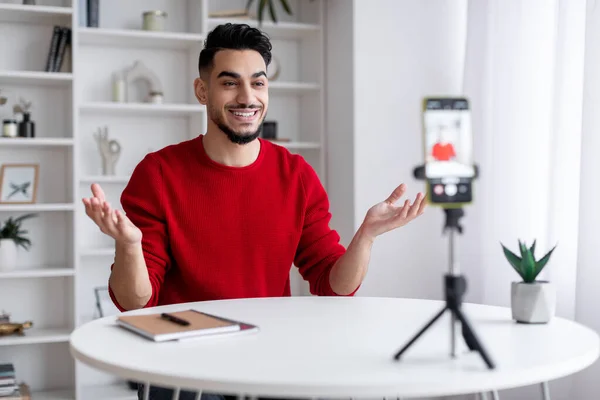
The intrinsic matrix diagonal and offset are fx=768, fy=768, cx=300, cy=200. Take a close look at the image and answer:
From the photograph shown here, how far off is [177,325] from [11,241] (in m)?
2.43

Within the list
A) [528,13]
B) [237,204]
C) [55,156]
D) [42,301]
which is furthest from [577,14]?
[42,301]

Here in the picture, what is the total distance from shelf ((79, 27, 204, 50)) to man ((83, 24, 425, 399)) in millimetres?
1527

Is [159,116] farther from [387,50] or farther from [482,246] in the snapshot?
[482,246]

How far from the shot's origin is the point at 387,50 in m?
3.63

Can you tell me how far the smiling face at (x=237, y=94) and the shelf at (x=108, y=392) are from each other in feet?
6.23

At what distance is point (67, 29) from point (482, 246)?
214cm

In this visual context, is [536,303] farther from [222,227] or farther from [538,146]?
[538,146]

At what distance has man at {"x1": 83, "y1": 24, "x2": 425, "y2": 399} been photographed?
2.04 metres

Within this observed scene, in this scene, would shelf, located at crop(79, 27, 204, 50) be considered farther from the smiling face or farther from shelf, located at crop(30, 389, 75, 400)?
shelf, located at crop(30, 389, 75, 400)

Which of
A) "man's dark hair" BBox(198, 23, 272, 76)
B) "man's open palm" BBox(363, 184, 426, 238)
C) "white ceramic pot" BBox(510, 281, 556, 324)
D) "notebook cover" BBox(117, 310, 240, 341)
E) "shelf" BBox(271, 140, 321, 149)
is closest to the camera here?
"notebook cover" BBox(117, 310, 240, 341)

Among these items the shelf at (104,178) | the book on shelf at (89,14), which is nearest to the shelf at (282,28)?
the book on shelf at (89,14)

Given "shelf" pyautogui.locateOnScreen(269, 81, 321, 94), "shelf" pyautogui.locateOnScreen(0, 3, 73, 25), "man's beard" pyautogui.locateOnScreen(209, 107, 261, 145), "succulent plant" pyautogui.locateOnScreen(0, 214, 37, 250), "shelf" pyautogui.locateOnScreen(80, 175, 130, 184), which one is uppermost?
"shelf" pyautogui.locateOnScreen(0, 3, 73, 25)

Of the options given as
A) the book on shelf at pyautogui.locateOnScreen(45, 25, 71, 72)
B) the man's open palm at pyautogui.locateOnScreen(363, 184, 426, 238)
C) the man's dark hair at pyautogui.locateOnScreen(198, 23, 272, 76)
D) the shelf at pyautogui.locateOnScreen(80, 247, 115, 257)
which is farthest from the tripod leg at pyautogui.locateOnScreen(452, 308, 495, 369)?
the book on shelf at pyautogui.locateOnScreen(45, 25, 71, 72)

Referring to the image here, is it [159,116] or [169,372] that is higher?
[159,116]
